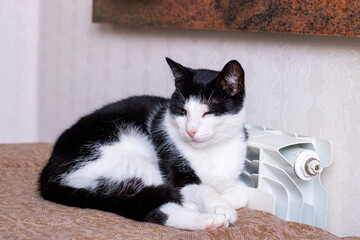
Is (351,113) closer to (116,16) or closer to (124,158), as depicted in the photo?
(124,158)

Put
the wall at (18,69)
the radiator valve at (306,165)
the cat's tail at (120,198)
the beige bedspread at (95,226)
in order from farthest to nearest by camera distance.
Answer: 1. the wall at (18,69)
2. the radiator valve at (306,165)
3. the cat's tail at (120,198)
4. the beige bedspread at (95,226)

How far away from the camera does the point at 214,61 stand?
6.40 ft

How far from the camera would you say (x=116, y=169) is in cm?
146

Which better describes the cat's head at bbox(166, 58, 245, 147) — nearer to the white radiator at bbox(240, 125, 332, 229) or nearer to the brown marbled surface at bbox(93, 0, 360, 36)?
the white radiator at bbox(240, 125, 332, 229)

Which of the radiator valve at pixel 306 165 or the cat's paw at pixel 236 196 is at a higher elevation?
the radiator valve at pixel 306 165

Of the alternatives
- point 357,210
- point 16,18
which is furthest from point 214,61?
point 16,18

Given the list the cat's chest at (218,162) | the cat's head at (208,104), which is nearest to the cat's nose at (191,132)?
the cat's head at (208,104)

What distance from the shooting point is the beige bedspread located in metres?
1.19

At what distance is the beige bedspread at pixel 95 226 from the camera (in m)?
1.19

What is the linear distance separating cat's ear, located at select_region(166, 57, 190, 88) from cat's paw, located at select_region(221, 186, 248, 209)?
384 mm

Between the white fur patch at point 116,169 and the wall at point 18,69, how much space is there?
76.2 inches

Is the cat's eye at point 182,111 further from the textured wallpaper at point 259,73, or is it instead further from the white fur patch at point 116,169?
the textured wallpaper at point 259,73

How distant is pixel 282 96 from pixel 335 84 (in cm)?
23

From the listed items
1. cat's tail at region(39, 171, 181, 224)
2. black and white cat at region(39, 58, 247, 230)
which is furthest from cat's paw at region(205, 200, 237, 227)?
cat's tail at region(39, 171, 181, 224)
